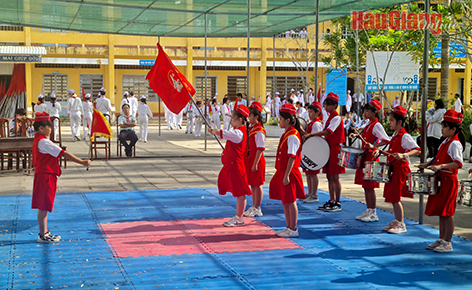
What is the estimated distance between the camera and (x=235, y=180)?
6.23 metres

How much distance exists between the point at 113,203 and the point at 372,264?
14.0ft

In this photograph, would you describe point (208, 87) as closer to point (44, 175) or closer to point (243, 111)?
point (243, 111)

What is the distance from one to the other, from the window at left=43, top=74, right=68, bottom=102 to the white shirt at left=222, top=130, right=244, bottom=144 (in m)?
27.4

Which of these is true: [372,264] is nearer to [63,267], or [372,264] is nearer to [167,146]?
[63,267]

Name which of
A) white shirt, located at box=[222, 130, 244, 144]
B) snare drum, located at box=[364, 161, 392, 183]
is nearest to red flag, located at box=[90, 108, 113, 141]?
white shirt, located at box=[222, 130, 244, 144]

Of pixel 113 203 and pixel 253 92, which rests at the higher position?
pixel 253 92

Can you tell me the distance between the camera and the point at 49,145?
561 cm

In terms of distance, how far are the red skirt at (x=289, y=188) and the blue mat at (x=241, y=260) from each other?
0.52 metres

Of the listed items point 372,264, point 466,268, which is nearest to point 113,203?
point 372,264

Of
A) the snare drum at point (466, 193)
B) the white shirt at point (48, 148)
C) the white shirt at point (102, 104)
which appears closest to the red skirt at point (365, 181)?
the snare drum at point (466, 193)

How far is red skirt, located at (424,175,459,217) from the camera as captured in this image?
17.3 feet

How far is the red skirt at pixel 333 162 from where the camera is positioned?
7.21 meters

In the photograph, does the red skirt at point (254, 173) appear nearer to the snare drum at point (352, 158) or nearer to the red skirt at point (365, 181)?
the snare drum at point (352, 158)

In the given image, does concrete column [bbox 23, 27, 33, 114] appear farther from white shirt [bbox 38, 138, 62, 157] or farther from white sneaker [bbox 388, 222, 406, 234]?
white sneaker [bbox 388, 222, 406, 234]
